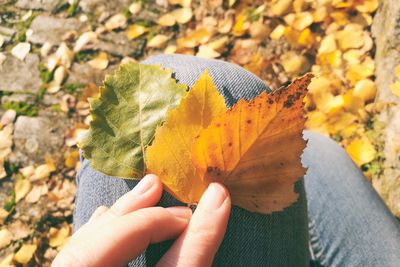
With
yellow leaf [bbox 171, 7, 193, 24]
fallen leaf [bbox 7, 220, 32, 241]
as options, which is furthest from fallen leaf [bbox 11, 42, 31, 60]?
fallen leaf [bbox 7, 220, 32, 241]

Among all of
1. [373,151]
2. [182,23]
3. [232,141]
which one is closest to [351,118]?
[373,151]

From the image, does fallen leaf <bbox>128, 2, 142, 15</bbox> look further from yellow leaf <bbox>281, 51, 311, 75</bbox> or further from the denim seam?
the denim seam

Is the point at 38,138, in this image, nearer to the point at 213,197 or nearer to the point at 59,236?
the point at 59,236

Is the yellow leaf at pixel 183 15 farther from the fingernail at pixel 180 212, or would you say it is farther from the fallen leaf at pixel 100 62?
the fingernail at pixel 180 212

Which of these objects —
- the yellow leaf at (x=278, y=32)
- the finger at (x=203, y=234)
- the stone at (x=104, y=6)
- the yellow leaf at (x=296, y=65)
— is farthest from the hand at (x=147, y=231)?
the stone at (x=104, y=6)

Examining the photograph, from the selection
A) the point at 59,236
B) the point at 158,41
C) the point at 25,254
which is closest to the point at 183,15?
the point at 158,41

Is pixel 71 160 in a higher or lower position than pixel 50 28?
lower
